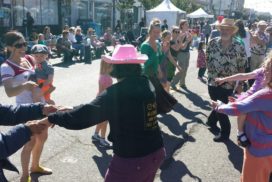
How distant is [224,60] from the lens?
569 centimetres

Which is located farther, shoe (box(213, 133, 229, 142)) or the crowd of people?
shoe (box(213, 133, 229, 142))

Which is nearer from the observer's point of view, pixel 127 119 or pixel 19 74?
pixel 127 119

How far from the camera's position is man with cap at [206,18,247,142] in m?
5.60

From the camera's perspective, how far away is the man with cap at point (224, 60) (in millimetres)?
5598

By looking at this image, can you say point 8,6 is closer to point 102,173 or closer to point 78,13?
point 78,13

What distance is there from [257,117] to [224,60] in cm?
274

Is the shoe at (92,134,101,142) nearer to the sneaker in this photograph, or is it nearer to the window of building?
the sneaker

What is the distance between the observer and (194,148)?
226 inches

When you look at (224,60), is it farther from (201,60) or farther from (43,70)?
(201,60)

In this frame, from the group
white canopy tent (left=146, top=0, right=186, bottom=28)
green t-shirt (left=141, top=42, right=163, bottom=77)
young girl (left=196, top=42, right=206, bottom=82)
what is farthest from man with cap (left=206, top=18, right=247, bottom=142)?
white canopy tent (left=146, top=0, right=186, bottom=28)

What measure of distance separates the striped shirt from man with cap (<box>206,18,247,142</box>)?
2.61 meters

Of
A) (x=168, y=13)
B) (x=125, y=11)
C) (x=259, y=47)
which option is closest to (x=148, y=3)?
(x=125, y=11)

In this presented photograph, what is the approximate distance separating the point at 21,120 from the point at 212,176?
9.43 ft

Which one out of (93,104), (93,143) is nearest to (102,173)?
(93,143)
